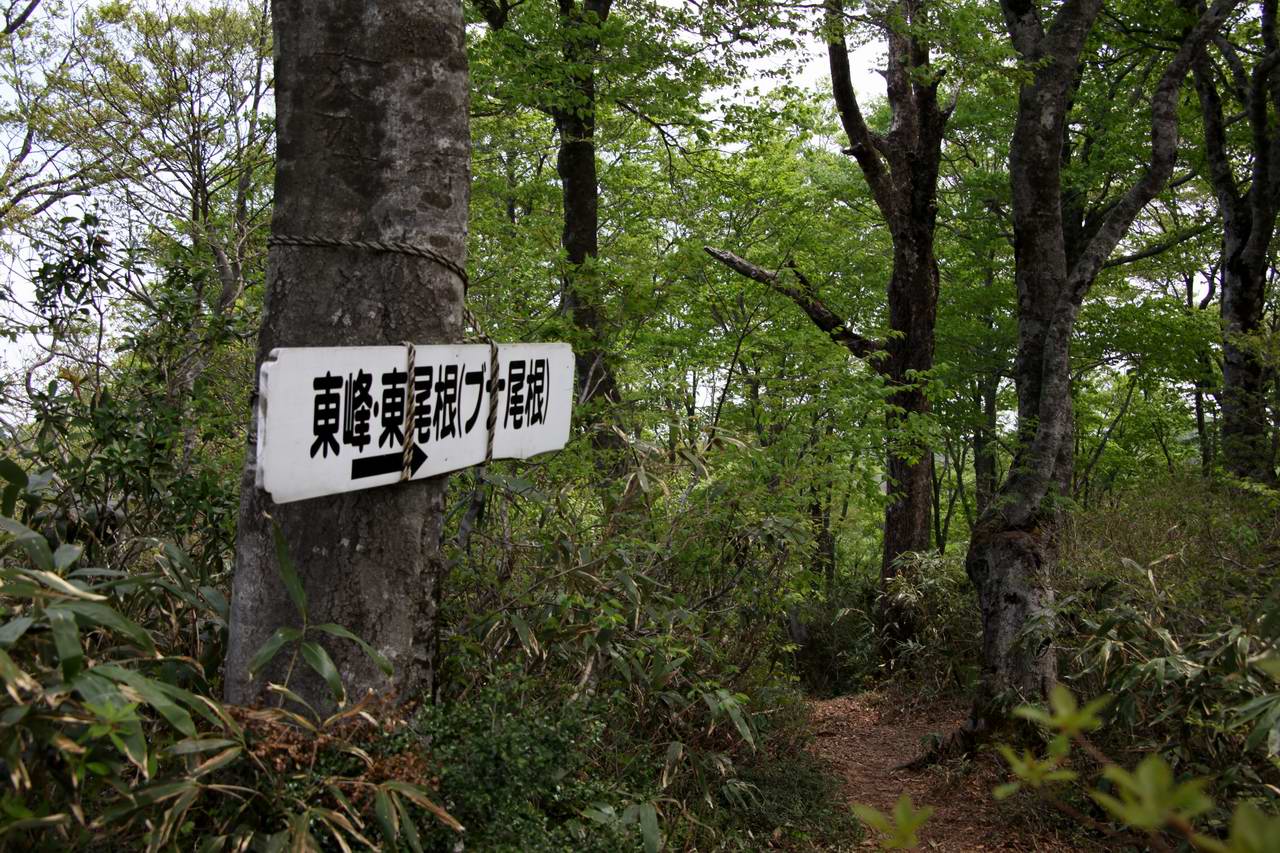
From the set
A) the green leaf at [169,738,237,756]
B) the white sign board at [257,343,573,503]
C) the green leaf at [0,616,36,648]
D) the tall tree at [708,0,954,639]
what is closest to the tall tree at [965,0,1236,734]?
the tall tree at [708,0,954,639]

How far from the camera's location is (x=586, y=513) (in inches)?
172

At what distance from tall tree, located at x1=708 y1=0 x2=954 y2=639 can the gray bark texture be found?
6.18 metres

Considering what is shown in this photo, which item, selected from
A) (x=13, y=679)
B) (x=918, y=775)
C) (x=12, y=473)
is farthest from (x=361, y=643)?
(x=918, y=775)

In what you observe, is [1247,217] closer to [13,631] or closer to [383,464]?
[383,464]

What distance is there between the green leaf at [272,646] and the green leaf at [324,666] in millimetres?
45

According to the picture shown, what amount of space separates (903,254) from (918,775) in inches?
204

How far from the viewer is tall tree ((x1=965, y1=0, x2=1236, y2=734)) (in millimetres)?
5953

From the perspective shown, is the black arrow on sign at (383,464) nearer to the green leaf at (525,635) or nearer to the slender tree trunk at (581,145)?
the green leaf at (525,635)

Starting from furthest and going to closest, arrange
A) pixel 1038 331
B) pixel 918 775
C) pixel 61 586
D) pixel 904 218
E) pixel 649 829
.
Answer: pixel 904 218
pixel 1038 331
pixel 918 775
pixel 649 829
pixel 61 586

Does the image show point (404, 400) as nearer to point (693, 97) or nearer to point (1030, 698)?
point (1030, 698)

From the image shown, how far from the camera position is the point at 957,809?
5602 millimetres

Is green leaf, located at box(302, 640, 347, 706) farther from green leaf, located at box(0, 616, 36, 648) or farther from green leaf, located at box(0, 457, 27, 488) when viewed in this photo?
green leaf, located at box(0, 457, 27, 488)

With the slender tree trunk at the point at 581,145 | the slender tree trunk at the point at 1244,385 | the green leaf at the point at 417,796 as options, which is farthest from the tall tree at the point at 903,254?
the green leaf at the point at 417,796

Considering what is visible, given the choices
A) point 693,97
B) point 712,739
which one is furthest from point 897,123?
point 712,739
